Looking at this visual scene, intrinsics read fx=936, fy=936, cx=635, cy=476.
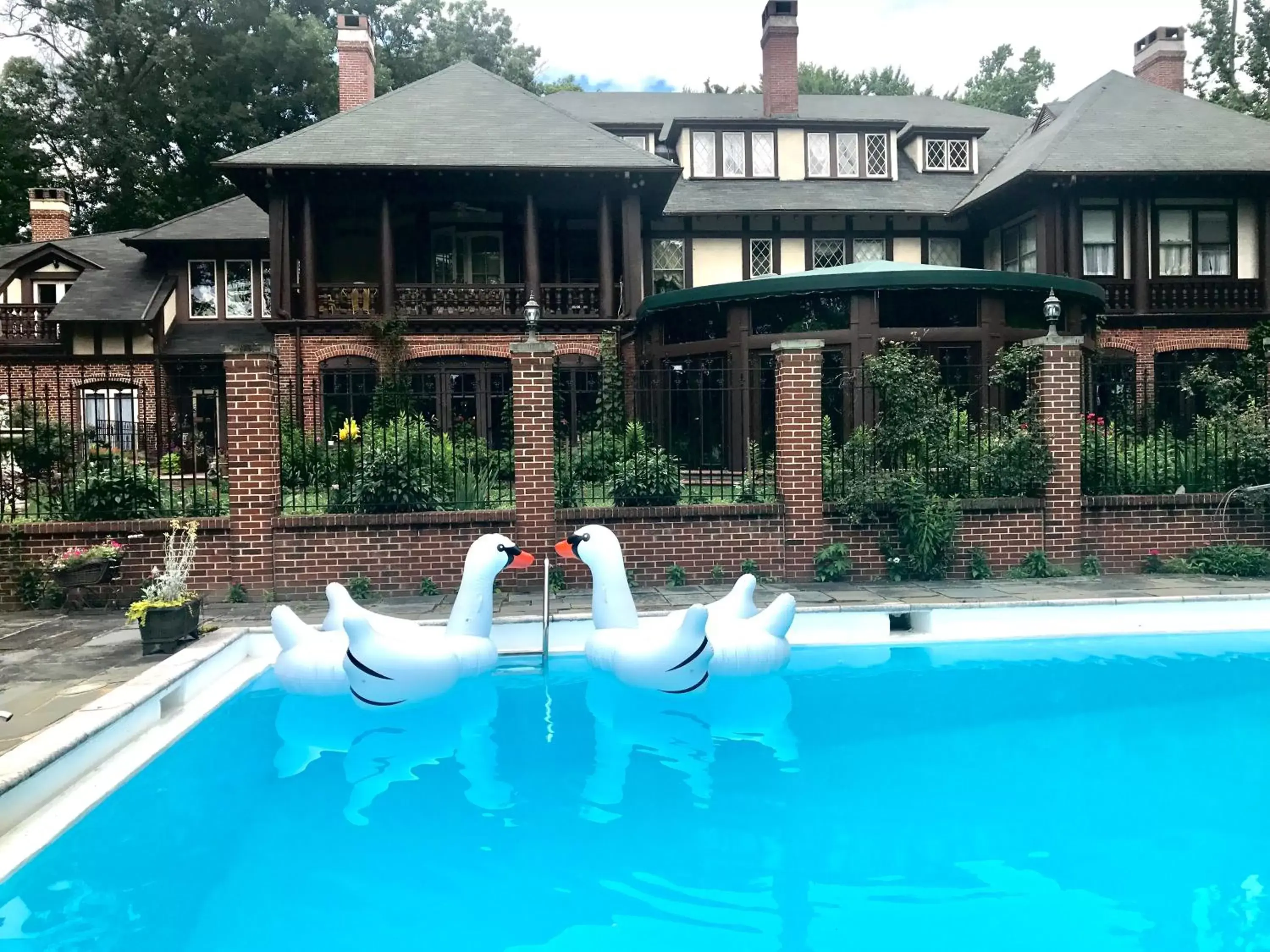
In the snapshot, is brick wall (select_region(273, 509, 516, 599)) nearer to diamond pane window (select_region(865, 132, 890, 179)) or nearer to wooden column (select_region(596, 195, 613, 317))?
wooden column (select_region(596, 195, 613, 317))

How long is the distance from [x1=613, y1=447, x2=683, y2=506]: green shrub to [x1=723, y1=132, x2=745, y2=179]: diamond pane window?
14633 mm

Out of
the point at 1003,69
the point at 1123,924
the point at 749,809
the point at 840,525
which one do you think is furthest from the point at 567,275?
the point at 1003,69

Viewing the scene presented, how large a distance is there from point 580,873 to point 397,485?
20.7ft

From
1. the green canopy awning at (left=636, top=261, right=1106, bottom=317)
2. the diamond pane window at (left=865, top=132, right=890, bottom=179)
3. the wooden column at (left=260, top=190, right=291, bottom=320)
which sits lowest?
the green canopy awning at (left=636, top=261, right=1106, bottom=317)

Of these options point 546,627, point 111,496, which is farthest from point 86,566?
point 546,627

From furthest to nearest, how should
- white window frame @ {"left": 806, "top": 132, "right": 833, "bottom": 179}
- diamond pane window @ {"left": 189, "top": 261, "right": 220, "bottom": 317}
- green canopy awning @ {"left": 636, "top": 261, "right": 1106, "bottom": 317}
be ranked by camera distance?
white window frame @ {"left": 806, "top": 132, "right": 833, "bottom": 179}
diamond pane window @ {"left": 189, "top": 261, "right": 220, "bottom": 317}
green canopy awning @ {"left": 636, "top": 261, "right": 1106, "bottom": 317}

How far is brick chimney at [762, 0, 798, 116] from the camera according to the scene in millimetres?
24047

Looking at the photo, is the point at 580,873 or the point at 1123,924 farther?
the point at 580,873

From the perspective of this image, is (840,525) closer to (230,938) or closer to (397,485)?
(397,485)

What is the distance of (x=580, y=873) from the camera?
412 centimetres

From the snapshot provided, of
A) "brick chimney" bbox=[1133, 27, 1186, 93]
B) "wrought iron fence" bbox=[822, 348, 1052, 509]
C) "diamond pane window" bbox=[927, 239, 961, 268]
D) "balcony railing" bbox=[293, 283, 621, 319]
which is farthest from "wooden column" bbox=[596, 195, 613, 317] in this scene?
"brick chimney" bbox=[1133, 27, 1186, 93]

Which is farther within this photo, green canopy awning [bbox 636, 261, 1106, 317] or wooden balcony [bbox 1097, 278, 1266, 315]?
wooden balcony [bbox 1097, 278, 1266, 315]

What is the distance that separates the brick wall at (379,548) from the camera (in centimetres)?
951

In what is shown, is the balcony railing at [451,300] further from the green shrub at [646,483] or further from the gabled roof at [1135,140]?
the green shrub at [646,483]
